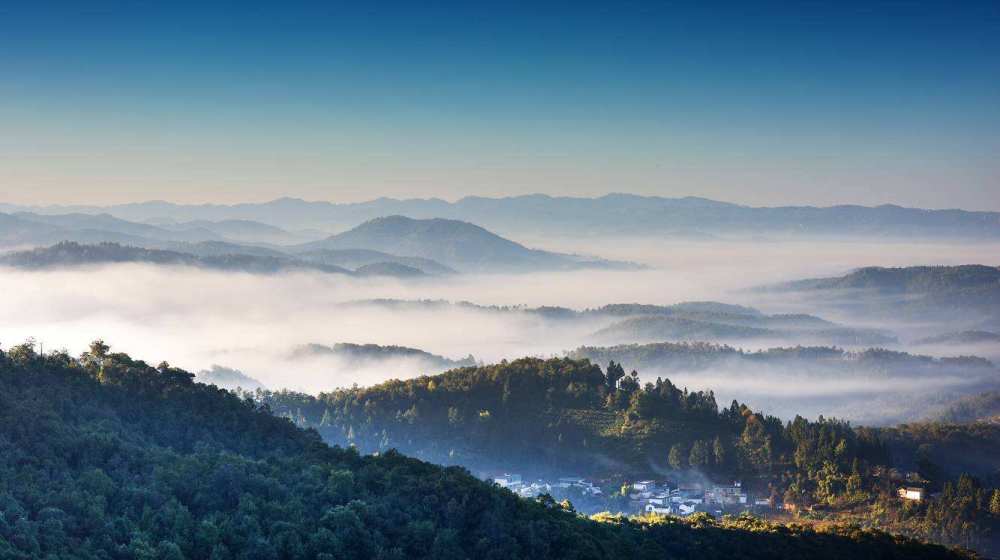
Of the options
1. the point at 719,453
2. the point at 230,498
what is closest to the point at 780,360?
the point at 719,453

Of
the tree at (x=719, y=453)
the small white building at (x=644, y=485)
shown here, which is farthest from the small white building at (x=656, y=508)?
the tree at (x=719, y=453)

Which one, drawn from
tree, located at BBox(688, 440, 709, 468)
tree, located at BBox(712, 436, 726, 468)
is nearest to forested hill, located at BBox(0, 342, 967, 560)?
tree, located at BBox(688, 440, 709, 468)

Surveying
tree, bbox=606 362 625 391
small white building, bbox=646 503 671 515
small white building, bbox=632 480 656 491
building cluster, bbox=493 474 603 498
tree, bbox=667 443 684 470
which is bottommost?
building cluster, bbox=493 474 603 498

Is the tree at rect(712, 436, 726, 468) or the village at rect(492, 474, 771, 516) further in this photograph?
the tree at rect(712, 436, 726, 468)

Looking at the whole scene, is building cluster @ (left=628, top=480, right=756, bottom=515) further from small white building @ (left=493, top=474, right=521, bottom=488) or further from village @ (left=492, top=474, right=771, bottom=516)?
small white building @ (left=493, top=474, right=521, bottom=488)

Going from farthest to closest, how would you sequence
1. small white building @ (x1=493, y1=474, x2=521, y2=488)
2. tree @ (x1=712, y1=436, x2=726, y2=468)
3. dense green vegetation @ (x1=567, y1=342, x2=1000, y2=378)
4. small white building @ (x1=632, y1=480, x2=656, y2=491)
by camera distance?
1. dense green vegetation @ (x1=567, y1=342, x2=1000, y2=378)
2. tree @ (x1=712, y1=436, x2=726, y2=468)
3. small white building @ (x1=493, y1=474, x2=521, y2=488)
4. small white building @ (x1=632, y1=480, x2=656, y2=491)

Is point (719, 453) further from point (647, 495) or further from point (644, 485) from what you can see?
point (647, 495)

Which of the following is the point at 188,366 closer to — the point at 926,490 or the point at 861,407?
the point at 861,407

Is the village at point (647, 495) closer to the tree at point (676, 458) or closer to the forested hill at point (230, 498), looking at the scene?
the tree at point (676, 458)
